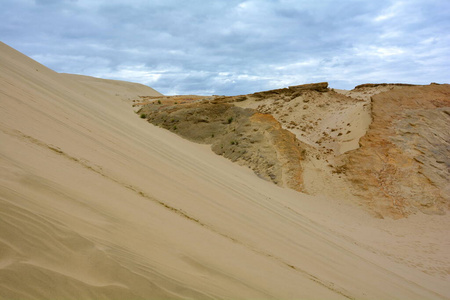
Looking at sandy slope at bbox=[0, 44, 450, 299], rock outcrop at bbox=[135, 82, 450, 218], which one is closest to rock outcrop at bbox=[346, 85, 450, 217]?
rock outcrop at bbox=[135, 82, 450, 218]

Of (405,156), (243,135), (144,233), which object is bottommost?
(144,233)

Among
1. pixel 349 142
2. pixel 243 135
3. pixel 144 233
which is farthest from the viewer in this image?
pixel 349 142

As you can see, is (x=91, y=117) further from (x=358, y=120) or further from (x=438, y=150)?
(x=438, y=150)

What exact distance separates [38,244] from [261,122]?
10618 millimetres

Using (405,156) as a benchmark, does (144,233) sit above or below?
below

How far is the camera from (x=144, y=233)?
3.12 meters

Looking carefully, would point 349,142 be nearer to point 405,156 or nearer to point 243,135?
point 405,156

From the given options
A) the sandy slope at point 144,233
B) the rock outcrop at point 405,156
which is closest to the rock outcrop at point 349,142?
the rock outcrop at point 405,156

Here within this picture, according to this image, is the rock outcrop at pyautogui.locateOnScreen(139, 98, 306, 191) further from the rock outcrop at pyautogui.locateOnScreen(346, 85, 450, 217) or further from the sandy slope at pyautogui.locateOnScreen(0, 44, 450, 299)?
the sandy slope at pyautogui.locateOnScreen(0, 44, 450, 299)

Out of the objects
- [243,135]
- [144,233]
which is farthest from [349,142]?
[144,233]

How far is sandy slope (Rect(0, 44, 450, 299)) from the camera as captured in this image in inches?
91.0

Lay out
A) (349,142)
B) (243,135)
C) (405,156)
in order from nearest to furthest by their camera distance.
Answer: (405,156), (243,135), (349,142)

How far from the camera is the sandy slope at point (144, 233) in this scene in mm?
2311

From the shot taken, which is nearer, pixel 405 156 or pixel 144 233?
pixel 144 233
